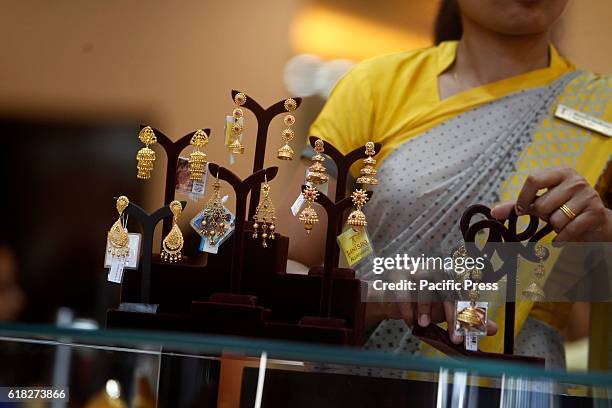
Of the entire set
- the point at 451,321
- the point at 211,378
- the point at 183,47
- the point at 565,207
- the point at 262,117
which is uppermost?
the point at 183,47

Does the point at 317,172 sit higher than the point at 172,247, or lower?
higher

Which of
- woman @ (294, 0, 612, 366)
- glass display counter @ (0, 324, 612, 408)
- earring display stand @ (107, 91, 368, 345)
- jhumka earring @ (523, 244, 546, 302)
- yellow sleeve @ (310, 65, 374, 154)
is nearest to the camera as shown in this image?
glass display counter @ (0, 324, 612, 408)

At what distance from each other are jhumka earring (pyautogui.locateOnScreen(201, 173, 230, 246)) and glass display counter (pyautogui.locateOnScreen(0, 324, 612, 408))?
0.76 feet

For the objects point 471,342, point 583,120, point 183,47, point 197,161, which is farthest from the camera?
point 183,47

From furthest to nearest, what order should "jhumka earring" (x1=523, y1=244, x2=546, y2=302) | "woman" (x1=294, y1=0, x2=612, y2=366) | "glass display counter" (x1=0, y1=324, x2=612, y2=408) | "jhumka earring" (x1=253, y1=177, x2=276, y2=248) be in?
"woman" (x1=294, y1=0, x2=612, y2=366)
"jhumka earring" (x1=523, y1=244, x2=546, y2=302)
"jhumka earring" (x1=253, y1=177, x2=276, y2=248)
"glass display counter" (x1=0, y1=324, x2=612, y2=408)

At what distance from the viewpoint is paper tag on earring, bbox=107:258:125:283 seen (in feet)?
4.66

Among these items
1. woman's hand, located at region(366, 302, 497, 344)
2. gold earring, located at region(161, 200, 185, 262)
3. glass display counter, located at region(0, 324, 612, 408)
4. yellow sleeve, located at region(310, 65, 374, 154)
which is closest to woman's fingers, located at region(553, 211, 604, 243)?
woman's hand, located at region(366, 302, 497, 344)

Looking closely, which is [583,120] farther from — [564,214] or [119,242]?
[119,242]

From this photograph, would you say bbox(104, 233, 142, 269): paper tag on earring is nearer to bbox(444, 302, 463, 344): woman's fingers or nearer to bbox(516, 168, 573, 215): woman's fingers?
bbox(444, 302, 463, 344): woman's fingers

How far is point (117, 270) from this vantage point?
4.67 feet

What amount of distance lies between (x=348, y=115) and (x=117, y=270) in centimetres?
63

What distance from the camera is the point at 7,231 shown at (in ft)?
6.86

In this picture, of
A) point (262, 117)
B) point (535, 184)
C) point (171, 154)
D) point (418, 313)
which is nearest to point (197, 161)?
point (171, 154)

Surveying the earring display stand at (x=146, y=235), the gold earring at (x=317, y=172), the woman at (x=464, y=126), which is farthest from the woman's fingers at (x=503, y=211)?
the earring display stand at (x=146, y=235)
